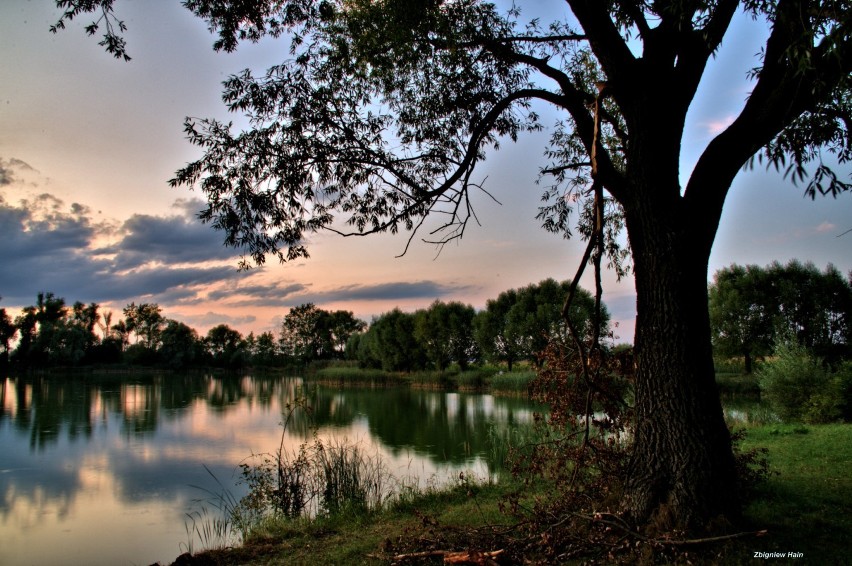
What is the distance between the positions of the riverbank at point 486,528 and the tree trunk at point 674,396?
1.48ft

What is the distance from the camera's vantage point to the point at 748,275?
126ft

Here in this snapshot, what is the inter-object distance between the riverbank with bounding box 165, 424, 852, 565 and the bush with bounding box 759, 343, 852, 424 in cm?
567

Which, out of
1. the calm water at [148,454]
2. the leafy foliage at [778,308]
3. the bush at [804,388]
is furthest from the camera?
the leafy foliage at [778,308]

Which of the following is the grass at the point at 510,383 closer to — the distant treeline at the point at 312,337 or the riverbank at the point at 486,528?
the distant treeline at the point at 312,337

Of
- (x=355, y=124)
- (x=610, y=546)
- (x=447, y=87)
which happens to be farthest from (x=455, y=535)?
(x=447, y=87)

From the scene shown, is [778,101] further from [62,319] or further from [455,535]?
[62,319]

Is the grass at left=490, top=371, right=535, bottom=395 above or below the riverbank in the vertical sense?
below

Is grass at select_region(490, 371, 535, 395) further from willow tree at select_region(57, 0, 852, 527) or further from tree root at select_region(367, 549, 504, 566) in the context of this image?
tree root at select_region(367, 549, 504, 566)

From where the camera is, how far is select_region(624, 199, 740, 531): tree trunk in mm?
4727

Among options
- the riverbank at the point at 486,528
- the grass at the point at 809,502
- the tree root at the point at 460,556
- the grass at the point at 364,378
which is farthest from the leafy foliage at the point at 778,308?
the tree root at the point at 460,556

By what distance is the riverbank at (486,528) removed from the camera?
444cm

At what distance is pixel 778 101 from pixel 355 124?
5.28 metres

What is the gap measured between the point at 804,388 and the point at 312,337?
84.8m

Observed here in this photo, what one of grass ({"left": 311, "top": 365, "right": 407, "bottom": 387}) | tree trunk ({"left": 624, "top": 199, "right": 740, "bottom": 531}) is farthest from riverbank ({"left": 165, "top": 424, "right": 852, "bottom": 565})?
grass ({"left": 311, "top": 365, "right": 407, "bottom": 387})
